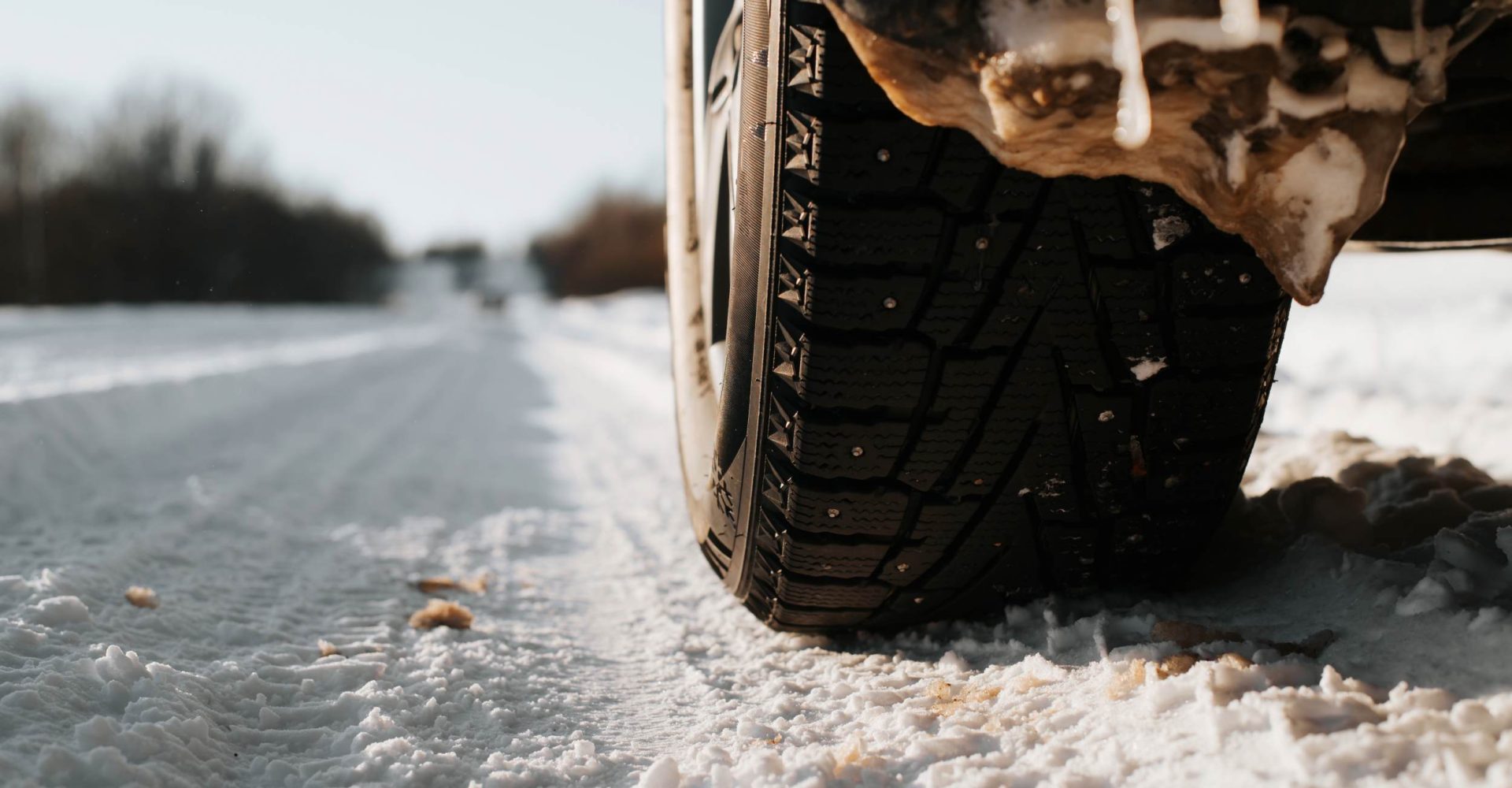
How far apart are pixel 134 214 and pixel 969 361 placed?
4033 cm

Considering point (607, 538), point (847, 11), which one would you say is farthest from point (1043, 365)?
point (607, 538)

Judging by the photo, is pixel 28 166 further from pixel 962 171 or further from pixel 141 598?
pixel 962 171

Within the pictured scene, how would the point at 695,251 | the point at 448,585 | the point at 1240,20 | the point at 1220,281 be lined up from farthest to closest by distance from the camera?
the point at 448,585, the point at 695,251, the point at 1220,281, the point at 1240,20

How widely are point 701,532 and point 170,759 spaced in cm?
85

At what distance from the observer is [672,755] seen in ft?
4.05

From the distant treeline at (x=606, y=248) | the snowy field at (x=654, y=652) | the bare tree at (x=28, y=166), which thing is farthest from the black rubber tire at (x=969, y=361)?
the distant treeline at (x=606, y=248)

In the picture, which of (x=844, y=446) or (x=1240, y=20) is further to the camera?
(x=844, y=446)

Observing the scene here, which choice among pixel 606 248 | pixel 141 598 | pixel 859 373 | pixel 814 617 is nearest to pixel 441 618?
pixel 141 598

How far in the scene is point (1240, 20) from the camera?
835 mm

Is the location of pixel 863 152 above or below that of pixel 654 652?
above

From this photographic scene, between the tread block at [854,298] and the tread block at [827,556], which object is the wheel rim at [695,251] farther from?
the tread block at [854,298]

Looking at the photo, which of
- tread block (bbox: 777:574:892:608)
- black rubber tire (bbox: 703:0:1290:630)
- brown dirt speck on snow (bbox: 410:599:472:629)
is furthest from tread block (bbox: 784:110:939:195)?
brown dirt speck on snow (bbox: 410:599:472:629)

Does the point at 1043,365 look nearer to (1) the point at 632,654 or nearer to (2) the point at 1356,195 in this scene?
(2) the point at 1356,195

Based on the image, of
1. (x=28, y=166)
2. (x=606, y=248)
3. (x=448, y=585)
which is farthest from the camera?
(x=606, y=248)
